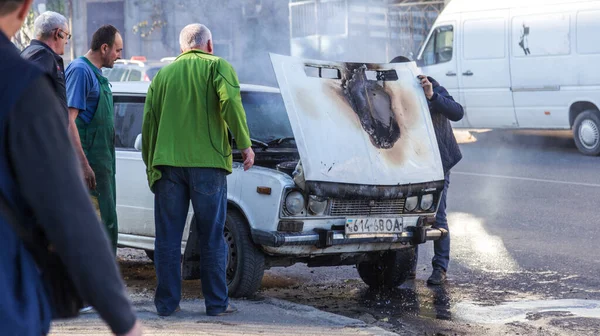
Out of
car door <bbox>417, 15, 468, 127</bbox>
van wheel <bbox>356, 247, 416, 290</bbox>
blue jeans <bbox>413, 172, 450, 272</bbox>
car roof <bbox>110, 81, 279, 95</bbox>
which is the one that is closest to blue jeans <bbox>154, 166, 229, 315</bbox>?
van wheel <bbox>356, 247, 416, 290</bbox>

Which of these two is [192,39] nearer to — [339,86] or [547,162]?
[339,86]

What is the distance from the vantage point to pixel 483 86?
16.6 meters

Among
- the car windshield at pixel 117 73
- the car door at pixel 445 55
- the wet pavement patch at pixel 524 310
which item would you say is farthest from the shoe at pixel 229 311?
the car windshield at pixel 117 73

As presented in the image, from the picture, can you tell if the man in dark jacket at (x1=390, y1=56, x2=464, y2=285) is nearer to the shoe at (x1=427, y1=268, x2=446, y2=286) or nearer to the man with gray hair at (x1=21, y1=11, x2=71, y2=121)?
the shoe at (x1=427, y1=268, x2=446, y2=286)

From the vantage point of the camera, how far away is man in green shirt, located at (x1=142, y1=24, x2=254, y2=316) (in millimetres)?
5652

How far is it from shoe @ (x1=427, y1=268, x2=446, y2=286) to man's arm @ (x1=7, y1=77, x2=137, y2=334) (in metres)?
5.30

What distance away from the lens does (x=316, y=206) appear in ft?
21.0

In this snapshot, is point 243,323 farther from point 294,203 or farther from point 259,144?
point 259,144

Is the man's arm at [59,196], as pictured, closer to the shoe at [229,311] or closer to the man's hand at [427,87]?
the shoe at [229,311]

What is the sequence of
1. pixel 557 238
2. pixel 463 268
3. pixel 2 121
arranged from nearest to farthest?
1. pixel 2 121
2. pixel 463 268
3. pixel 557 238

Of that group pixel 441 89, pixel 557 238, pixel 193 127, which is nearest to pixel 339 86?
pixel 441 89

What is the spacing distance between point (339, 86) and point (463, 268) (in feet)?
6.70

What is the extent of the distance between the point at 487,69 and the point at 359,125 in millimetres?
10237

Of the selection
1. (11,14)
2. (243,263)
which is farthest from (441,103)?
(11,14)
